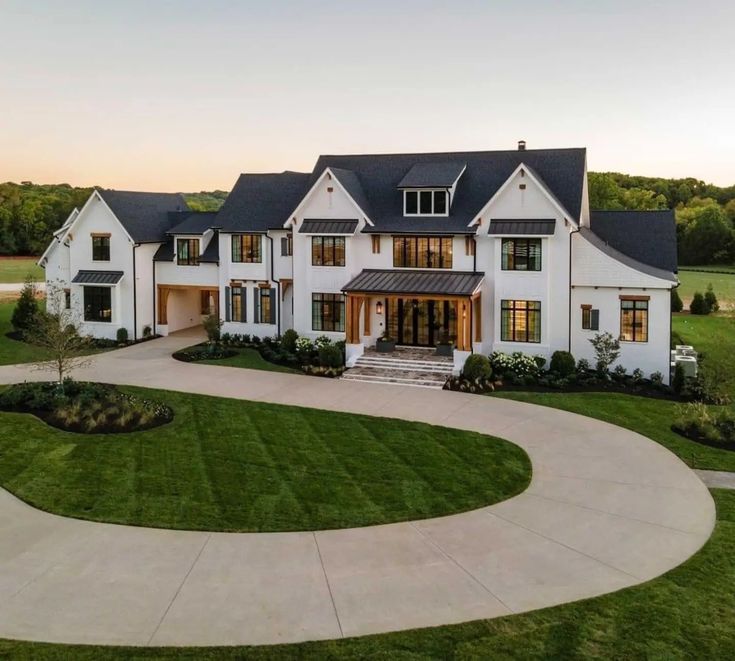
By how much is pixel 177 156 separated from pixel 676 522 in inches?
1716

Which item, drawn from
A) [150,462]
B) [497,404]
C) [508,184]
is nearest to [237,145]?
Result: [508,184]

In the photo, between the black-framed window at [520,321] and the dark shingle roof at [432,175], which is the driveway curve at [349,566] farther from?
the dark shingle roof at [432,175]

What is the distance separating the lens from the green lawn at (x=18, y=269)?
6855cm

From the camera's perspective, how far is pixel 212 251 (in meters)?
35.1

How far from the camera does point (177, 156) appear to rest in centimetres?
4834

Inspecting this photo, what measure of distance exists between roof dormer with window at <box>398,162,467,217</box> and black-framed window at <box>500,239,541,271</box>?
348cm

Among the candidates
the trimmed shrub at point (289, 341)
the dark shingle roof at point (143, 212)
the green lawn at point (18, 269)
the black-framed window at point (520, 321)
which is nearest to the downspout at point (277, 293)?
the trimmed shrub at point (289, 341)

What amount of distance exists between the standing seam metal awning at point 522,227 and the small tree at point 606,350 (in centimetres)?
459

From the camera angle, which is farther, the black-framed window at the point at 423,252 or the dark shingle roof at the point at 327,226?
the dark shingle roof at the point at 327,226

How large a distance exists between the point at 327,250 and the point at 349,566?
2075 centimetres

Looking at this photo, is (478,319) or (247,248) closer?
(478,319)

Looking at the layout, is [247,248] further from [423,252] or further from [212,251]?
[423,252]

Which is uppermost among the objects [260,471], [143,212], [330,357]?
[143,212]

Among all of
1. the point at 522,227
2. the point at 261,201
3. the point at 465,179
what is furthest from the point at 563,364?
the point at 261,201
